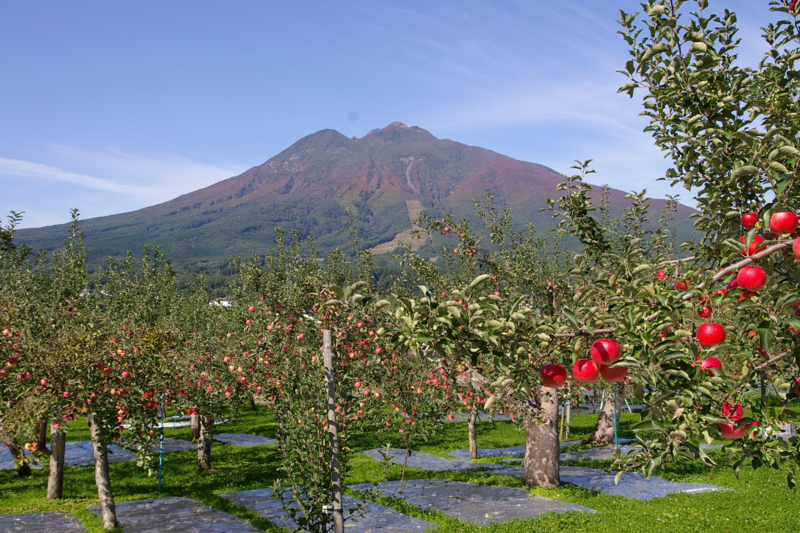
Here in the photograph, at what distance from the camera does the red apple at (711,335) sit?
261 cm

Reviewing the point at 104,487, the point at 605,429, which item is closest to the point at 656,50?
the point at 104,487

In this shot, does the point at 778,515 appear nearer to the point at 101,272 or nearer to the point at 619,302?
the point at 619,302

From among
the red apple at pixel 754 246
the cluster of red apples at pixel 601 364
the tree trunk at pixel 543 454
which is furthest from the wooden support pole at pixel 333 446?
the tree trunk at pixel 543 454

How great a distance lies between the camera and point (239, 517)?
11.2 meters

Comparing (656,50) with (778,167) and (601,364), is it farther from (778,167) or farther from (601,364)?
(601,364)

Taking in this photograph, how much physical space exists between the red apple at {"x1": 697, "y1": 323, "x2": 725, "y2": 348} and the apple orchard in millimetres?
10

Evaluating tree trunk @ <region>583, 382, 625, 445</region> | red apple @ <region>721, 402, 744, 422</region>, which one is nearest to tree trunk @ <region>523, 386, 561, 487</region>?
tree trunk @ <region>583, 382, 625, 445</region>

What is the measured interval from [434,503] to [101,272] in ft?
78.7

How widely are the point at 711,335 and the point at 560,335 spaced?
85 cm

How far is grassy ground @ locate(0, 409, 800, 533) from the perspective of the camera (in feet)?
33.2

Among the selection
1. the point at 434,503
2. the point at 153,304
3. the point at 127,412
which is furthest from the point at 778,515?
the point at 153,304

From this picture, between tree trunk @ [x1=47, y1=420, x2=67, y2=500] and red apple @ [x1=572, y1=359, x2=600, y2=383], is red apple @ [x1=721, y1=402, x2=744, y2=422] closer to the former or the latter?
red apple @ [x1=572, y1=359, x2=600, y2=383]

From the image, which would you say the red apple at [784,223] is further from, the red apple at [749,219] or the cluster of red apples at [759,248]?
the red apple at [749,219]

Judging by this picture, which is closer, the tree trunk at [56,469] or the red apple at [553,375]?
the red apple at [553,375]
